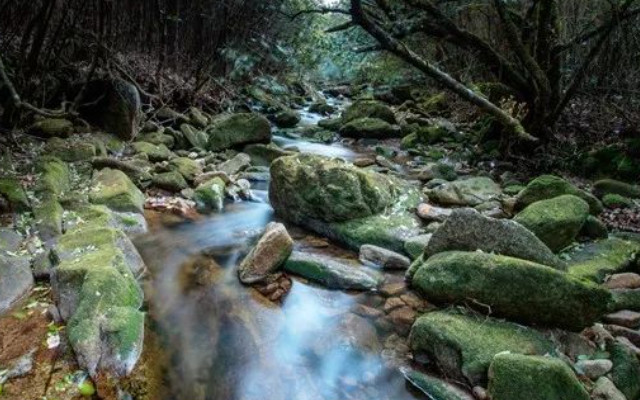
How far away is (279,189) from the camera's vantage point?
6.39m

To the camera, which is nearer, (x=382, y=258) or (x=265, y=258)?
(x=265, y=258)

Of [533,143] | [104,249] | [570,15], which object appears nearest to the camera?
[104,249]

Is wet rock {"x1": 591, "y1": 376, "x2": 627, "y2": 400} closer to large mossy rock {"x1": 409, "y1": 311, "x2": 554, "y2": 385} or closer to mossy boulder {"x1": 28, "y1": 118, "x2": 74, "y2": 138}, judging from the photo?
large mossy rock {"x1": 409, "y1": 311, "x2": 554, "y2": 385}

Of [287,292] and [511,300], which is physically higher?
[511,300]

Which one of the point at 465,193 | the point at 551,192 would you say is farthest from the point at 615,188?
the point at 465,193

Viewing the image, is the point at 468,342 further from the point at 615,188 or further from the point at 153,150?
the point at 153,150

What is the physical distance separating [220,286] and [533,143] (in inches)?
246

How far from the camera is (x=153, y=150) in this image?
8.02 m

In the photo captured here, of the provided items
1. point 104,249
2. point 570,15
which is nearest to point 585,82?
point 570,15

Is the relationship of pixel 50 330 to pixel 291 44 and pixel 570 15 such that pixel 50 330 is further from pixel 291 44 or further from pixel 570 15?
pixel 570 15

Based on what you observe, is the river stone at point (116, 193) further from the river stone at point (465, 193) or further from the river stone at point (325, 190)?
the river stone at point (465, 193)

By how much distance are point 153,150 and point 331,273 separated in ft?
15.2

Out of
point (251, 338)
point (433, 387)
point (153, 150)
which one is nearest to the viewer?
point (433, 387)

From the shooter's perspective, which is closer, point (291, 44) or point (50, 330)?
point (50, 330)
